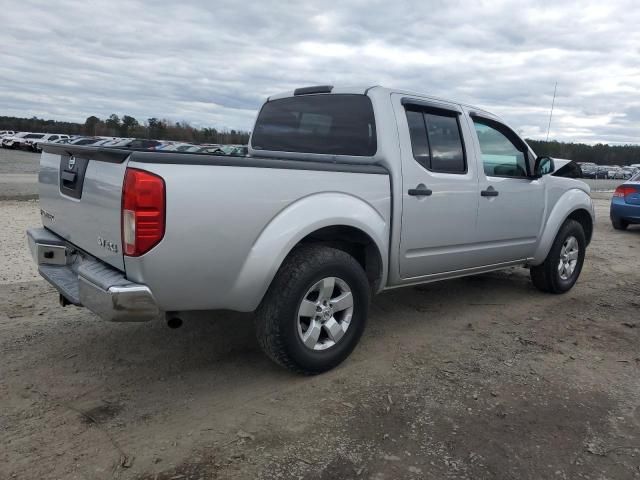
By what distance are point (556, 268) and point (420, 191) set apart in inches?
98.1

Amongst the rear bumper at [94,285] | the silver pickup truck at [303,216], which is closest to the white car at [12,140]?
the silver pickup truck at [303,216]

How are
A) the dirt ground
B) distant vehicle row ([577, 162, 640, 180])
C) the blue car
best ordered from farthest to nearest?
distant vehicle row ([577, 162, 640, 180])
the blue car
the dirt ground

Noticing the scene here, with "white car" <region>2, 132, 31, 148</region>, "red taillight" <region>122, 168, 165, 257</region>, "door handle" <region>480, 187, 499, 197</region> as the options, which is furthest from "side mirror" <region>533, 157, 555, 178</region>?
"white car" <region>2, 132, 31, 148</region>

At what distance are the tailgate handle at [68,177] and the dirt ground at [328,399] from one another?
4.08 feet

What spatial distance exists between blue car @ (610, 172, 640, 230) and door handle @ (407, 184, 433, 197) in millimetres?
9007

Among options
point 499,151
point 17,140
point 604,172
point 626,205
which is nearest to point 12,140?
point 17,140

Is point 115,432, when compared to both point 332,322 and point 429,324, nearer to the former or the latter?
point 332,322

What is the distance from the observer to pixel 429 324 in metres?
4.69

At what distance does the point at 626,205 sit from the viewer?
440 inches

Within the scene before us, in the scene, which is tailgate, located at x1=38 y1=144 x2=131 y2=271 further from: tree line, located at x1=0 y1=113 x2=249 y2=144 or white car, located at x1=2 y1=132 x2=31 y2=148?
white car, located at x1=2 y1=132 x2=31 y2=148

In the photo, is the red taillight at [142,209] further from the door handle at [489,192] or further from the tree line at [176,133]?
the tree line at [176,133]

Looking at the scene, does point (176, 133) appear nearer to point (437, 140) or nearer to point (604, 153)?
point (437, 140)

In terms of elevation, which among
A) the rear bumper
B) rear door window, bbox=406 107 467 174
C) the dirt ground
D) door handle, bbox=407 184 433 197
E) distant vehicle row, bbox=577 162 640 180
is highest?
rear door window, bbox=406 107 467 174

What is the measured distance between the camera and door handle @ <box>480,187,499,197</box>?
4535mm
